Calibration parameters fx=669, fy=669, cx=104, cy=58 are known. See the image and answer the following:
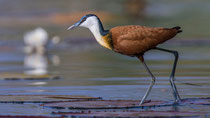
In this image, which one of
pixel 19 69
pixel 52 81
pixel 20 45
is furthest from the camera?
pixel 20 45

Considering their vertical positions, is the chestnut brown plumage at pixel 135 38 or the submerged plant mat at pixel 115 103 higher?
the chestnut brown plumage at pixel 135 38

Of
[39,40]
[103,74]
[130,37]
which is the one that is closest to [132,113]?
[130,37]

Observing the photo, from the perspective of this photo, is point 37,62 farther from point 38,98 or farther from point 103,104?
point 103,104

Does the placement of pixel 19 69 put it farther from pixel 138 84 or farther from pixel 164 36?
pixel 164 36

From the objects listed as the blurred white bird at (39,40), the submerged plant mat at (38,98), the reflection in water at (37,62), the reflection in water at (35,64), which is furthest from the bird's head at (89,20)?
the blurred white bird at (39,40)

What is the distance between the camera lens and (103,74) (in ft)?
47.4

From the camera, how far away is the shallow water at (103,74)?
11195 mm

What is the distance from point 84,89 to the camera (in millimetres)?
11703

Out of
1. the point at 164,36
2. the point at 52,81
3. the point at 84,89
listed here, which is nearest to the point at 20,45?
the point at 52,81

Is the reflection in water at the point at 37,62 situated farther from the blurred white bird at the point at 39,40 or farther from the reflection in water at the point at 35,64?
the blurred white bird at the point at 39,40

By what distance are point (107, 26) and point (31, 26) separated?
4120mm

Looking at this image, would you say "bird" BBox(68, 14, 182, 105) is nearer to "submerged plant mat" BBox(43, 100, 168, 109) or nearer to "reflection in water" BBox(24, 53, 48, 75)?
"submerged plant mat" BBox(43, 100, 168, 109)

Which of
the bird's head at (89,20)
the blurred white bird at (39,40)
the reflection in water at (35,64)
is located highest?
the blurred white bird at (39,40)

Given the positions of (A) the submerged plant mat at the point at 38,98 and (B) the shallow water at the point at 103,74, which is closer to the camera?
(A) the submerged plant mat at the point at 38,98
